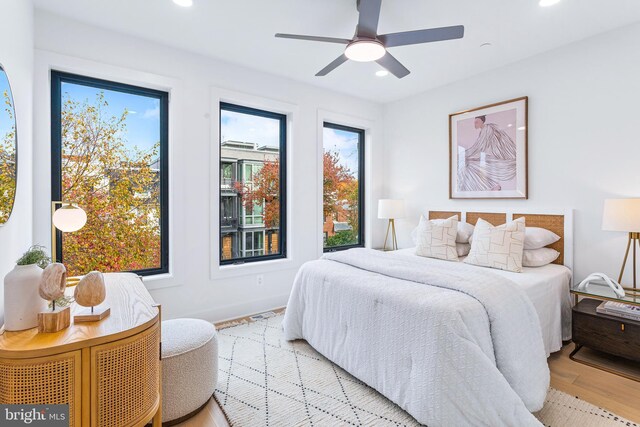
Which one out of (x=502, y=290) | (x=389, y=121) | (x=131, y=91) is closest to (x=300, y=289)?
(x=502, y=290)

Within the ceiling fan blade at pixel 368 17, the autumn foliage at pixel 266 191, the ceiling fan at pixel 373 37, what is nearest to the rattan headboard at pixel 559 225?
the ceiling fan at pixel 373 37

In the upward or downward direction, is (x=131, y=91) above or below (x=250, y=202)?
above

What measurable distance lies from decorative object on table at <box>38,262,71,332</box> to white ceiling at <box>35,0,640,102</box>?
214cm

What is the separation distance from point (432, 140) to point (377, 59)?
6.85ft

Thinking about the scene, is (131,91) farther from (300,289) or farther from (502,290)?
(502,290)

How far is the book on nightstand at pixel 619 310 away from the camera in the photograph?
2.31m

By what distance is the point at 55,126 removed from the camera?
261cm

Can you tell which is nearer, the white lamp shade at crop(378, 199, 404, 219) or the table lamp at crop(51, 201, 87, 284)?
the table lamp at crop(51, 201, 87, 284)

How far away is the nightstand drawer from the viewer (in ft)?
7.43

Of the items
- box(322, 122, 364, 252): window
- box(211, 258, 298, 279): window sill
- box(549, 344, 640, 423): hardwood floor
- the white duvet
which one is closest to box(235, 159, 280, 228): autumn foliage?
box(211, 258, 298, 279): window sill

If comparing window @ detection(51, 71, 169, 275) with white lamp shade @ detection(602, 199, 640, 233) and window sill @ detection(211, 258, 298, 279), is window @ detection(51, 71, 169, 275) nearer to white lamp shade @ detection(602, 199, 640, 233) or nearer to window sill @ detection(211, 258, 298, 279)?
window sill @ detection(211, 258, 298, 279)

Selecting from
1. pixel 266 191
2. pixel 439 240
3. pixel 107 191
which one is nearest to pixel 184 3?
pixel 107 191

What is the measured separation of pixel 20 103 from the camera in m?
1.94

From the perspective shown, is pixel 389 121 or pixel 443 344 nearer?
pixel 443 344
